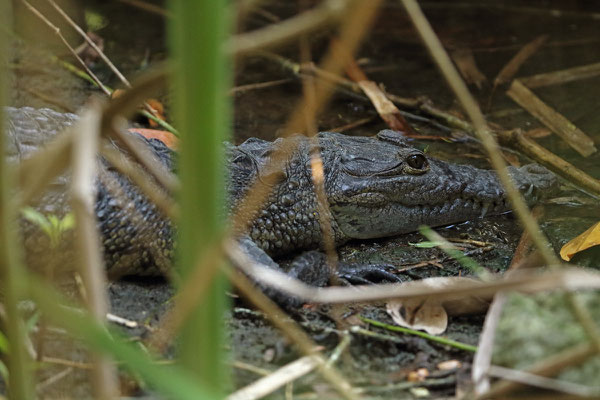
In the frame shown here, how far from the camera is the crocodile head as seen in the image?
12.5 ft

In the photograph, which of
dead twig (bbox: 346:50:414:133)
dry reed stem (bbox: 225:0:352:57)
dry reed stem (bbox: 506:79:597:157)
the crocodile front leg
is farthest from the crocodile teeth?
dry reed stem (bbox: 225:0:352:57)

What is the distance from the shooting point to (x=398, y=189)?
3.85 meters

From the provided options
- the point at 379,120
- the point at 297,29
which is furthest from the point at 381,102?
the point at 297,29

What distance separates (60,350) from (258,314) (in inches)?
31.6

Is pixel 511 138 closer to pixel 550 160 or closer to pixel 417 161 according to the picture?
pixel 550 160

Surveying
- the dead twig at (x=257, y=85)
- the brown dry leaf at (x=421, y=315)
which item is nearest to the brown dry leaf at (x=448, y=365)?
the brown dry leaf at (x=421, y=315)

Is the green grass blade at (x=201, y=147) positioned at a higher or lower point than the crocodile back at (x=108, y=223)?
higher

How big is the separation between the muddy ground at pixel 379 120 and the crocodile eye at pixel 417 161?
1.24 feet

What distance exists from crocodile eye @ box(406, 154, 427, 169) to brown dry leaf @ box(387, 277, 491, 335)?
1.08 m

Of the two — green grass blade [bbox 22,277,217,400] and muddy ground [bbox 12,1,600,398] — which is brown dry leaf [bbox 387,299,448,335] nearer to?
muddy ground [bbox 12,1,600,398]

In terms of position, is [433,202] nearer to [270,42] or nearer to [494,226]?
[494,226]

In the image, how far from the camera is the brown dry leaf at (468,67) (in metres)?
5.89

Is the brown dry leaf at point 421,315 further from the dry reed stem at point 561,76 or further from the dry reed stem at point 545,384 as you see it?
the dry reed stem at point 561,76

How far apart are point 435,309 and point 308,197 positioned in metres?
1.07
